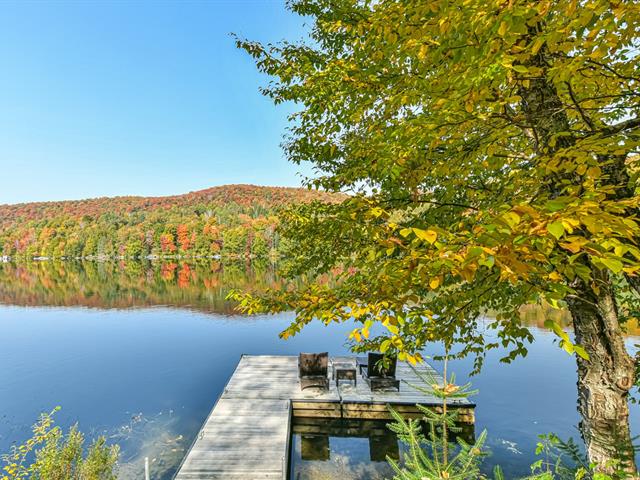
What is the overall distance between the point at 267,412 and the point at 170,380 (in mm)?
9588

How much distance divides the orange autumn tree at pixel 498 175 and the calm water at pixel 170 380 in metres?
8.01

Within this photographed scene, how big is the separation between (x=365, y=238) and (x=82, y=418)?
1504cm

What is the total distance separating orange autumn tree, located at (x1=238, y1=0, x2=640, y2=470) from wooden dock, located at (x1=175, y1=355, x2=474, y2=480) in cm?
324

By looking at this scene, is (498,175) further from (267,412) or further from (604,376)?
(267,412)

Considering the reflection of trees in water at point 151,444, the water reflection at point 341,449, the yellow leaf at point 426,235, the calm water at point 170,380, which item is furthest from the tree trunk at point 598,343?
the reflection of trees in water at point 151,444

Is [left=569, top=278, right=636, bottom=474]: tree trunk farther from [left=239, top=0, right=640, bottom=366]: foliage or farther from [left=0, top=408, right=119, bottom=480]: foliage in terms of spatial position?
[left=0, top=408, right=119, bottom=480]: foliage

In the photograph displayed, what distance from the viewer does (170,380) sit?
17.3 metres

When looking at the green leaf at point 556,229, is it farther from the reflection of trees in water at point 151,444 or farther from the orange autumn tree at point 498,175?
the reflection of trees in water at point 151,444

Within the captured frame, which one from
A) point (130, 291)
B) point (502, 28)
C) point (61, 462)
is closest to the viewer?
point (502, 28)

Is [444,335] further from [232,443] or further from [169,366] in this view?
[169,366]

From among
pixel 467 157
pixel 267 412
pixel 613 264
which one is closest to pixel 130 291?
pixel 267 412

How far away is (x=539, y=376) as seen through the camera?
1722cm

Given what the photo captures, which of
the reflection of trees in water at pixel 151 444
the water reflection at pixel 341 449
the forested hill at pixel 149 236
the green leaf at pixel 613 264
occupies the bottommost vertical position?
the reflection of trees in water at pixel 151 444

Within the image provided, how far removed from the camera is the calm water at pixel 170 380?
10.7m
